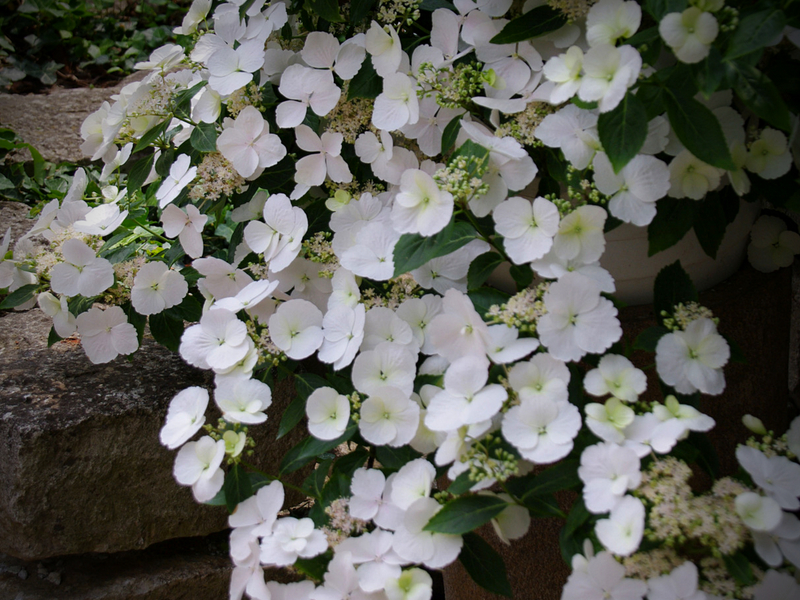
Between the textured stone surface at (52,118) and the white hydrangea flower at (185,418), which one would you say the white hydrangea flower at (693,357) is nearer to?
the white hydrangea flower at (185,418)

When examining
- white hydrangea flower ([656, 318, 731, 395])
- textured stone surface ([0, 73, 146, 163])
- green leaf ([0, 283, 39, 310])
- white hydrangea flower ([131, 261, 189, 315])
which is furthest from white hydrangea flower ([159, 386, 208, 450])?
textured stone surface ([0, 73, 146, 163])

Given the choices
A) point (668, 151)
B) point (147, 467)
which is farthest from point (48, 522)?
point (668, 151)

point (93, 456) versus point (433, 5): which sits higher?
point (433, 5)

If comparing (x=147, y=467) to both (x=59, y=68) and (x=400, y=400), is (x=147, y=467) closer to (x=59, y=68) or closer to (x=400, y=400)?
(x=400, y=400)

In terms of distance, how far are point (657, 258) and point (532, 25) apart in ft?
1.28

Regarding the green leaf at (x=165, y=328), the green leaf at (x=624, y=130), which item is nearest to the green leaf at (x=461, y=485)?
the green leaf at (x=624, y=130)

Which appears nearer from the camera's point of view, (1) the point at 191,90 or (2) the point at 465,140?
(2) the point at 465,140

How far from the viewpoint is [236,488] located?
0.81 metres

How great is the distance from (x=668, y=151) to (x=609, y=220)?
0.10 meters

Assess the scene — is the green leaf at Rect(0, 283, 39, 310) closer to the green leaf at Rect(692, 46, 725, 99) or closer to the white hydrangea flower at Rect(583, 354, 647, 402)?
the white hydrangea flower at Rect(583, 354, 647, 402)

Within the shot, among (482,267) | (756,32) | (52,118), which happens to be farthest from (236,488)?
(52,118)

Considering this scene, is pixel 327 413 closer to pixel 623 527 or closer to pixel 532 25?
pixel 623 527

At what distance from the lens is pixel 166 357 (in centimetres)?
130

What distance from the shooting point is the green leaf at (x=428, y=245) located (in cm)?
75
